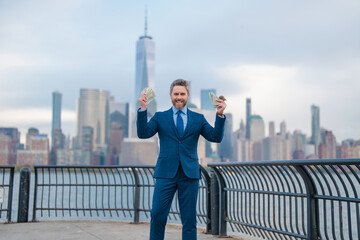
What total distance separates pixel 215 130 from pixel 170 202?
859 millimetres

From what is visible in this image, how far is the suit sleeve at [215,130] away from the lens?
425cm

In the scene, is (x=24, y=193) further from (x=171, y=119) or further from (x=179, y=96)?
(x=179, y=96)

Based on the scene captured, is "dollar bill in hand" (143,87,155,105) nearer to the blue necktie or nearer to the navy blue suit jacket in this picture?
the navy blue suit jacket

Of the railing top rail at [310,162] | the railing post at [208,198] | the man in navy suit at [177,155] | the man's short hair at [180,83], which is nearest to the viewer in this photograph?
the railing top rail at [310,162]

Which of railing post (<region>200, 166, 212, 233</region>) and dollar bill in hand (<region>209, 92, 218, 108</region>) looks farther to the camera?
railing post (<region>200, 166, 212, 233</region>)

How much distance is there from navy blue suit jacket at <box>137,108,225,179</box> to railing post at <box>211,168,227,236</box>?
97.4 inches

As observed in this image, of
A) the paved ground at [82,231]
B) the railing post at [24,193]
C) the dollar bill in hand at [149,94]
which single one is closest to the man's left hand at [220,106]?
Result: the dollar bill in hand at [149,94]

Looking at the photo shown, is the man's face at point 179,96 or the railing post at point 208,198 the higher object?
the man's face at point 179,96

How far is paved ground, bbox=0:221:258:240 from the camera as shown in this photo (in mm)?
6812

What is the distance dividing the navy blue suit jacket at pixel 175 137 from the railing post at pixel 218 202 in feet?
8.12

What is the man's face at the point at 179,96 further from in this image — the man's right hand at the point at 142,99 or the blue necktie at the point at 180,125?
the man's right hand at the point at 142,99

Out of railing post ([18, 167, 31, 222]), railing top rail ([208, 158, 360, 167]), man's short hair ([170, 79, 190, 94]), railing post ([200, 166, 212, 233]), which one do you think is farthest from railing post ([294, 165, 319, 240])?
railing post ([18, 167, 31, 222])

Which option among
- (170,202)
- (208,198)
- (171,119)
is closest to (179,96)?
(171,119)

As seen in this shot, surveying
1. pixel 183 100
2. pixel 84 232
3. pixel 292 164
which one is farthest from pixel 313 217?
pixel 84 232
